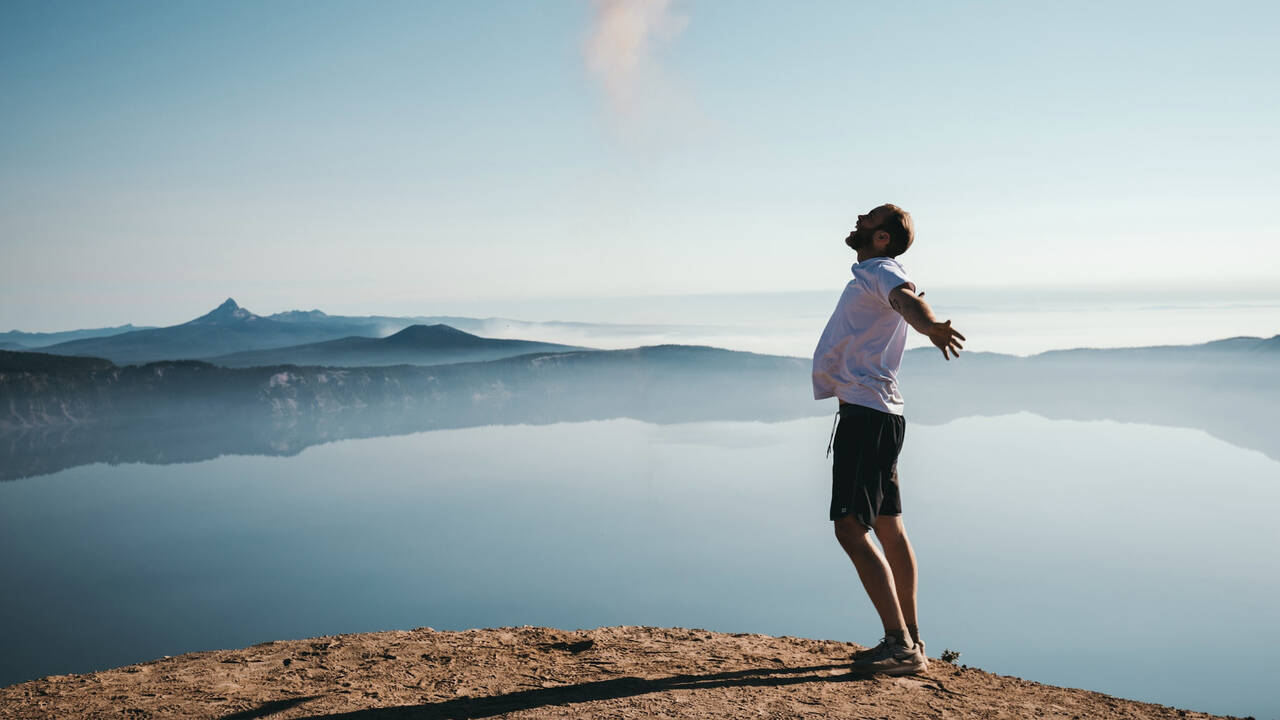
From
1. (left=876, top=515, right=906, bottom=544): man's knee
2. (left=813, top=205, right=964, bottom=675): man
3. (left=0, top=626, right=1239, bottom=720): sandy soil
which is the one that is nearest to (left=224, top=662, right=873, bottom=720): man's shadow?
(left=0, top=626, right=1239, bottom=720): sandy soil

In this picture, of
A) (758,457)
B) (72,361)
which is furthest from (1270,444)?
(72,361)

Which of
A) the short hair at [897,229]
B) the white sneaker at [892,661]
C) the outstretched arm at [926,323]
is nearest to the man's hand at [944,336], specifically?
the outstretched arm at [926,323]

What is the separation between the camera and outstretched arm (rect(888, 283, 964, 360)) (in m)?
2.84

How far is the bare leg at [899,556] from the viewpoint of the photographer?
3.43 meters

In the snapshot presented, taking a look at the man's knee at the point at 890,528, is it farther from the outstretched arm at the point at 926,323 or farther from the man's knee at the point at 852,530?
the outstretched arm at the point at 926,323

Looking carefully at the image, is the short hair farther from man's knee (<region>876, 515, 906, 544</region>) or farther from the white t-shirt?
man's knee (<region>876, 515, 906, 544</region>)

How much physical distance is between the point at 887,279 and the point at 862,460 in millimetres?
888

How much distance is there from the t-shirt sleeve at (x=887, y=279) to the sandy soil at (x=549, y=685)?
6.27 feet

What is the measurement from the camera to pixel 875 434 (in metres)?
3.25

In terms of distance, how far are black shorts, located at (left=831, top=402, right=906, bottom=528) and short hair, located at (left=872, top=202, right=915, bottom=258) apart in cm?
86

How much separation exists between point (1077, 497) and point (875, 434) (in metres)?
155

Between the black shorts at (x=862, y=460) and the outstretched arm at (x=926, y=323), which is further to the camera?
the black shorts at (x=862, y=460)

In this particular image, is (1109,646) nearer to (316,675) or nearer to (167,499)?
(316,675)

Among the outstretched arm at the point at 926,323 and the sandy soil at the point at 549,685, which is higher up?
the outstretched arm at the point at 926,323
